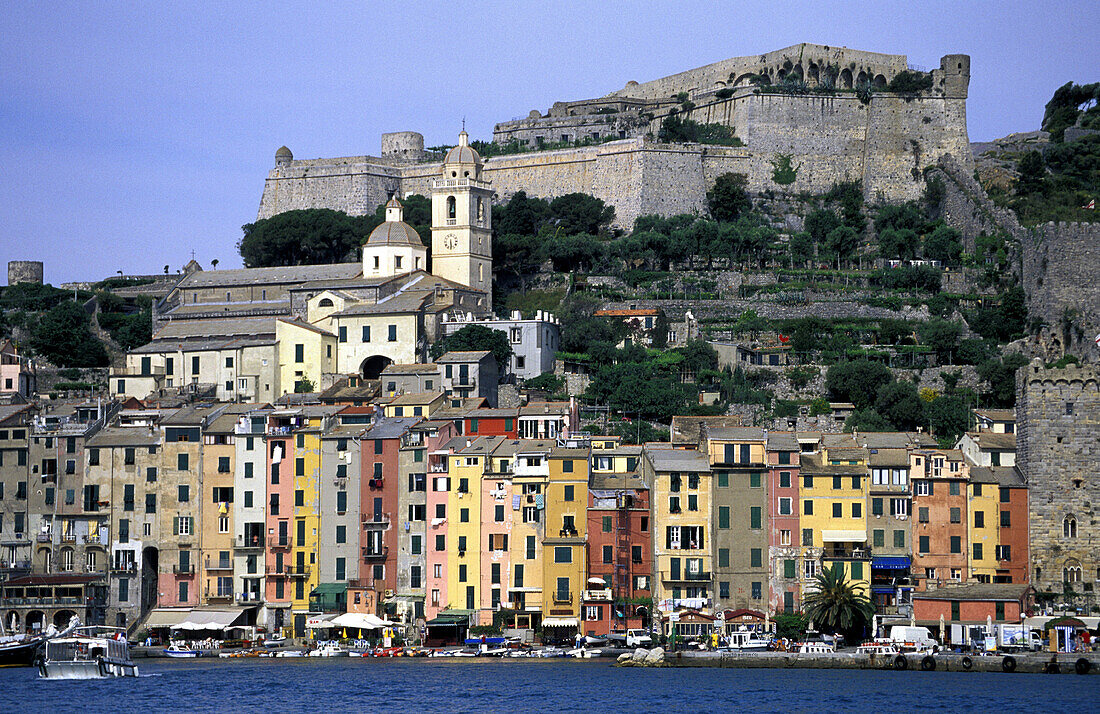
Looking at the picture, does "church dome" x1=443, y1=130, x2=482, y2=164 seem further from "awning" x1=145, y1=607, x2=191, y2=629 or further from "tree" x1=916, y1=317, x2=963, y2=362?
"awning" x1=145, y1=607, x2=191, y2=629

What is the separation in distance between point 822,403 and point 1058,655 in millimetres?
26237

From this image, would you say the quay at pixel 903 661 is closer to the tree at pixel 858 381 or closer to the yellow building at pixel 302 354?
the tree at pixel 858 381

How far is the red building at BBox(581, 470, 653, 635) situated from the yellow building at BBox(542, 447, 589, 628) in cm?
38

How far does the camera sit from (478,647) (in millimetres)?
70438

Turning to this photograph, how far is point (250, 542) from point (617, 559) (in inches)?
606

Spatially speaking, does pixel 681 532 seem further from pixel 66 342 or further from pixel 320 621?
pixel 66 342

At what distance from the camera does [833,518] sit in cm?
7250

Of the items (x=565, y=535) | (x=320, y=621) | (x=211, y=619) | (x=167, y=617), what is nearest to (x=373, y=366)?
(x=167, y=617)

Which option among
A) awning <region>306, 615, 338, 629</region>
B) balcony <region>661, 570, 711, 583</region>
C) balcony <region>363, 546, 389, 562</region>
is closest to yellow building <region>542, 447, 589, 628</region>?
balcony <region>661, 570, 711, 583</region>

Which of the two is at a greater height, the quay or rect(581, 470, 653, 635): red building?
rect(581, 470, 653, 635): red building

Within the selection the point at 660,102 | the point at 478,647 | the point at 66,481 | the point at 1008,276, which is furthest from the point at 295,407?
the point at 660,102

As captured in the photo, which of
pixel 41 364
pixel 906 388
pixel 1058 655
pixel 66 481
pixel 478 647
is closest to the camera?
pixel 1058 655

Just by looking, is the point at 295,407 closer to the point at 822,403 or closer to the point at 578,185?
the point at 822,403

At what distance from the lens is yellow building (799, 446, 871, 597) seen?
71562 millimetres
